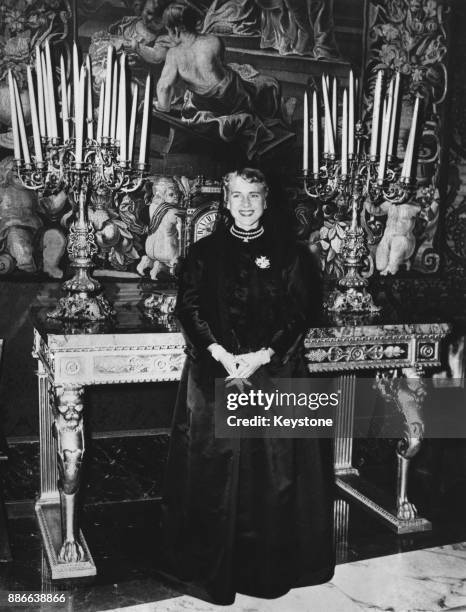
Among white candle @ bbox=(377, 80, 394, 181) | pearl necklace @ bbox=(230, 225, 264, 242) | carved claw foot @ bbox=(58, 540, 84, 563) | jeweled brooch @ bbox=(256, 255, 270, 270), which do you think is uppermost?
white candle @ bbox=(377, 80, 394, 181)

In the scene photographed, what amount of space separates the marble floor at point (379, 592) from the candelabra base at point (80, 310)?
51.6 inches

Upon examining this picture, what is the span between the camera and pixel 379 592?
3.01 m

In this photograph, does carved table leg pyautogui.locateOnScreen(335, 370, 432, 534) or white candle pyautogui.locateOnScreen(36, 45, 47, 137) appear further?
carved table leg pyautogui.locateOnScreen(335, 370, 432, 534)

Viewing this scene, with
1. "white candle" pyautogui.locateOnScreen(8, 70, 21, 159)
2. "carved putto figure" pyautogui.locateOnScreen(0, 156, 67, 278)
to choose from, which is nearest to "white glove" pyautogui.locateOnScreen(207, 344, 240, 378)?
"carved putto figure" pyautogui.locateOnScreen(0, 156, 67, 278)

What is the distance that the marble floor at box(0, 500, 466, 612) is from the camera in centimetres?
289

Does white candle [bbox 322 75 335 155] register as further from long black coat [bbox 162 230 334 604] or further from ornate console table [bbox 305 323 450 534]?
ornate console table [bbox 305 323 450 534]

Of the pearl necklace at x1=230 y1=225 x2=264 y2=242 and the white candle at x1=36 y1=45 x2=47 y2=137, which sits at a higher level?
the white candle at x1=36 y1=45 x2=47 y2=137

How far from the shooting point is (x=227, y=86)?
154 inches

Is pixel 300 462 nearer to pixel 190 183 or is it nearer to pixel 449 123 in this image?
pixel 190 183

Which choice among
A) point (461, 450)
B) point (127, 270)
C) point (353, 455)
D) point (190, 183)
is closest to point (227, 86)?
point (190, 183)

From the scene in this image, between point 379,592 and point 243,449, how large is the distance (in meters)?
0.91

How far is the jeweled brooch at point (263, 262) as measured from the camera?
2.99 m

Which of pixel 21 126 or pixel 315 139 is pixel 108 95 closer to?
pixel 21 126

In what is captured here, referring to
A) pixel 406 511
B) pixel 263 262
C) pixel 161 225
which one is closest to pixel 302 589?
pixel 406 511
